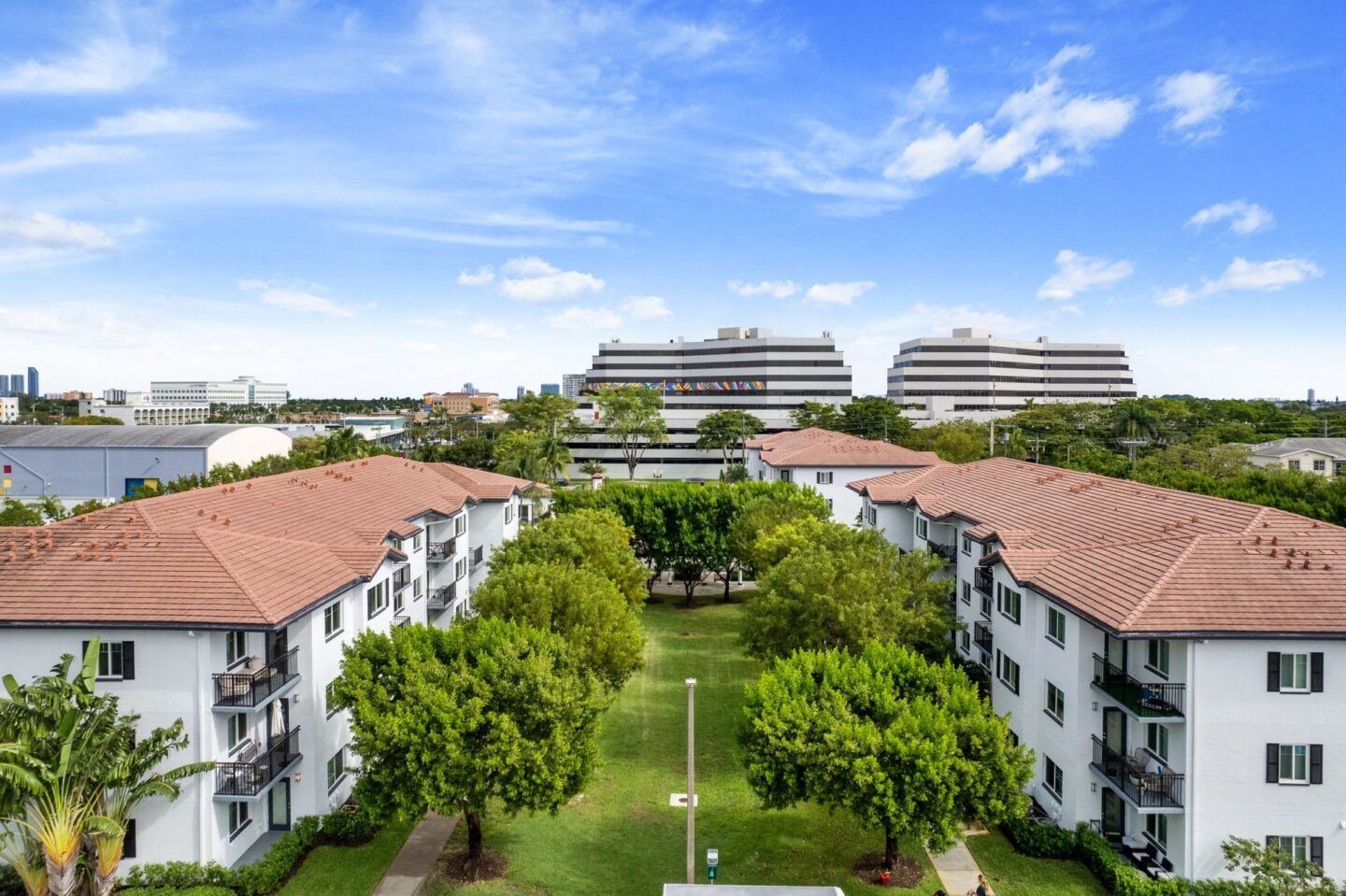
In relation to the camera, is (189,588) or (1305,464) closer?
(189,588)

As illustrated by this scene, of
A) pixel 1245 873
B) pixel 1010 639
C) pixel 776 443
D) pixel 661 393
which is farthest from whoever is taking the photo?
pixel 661 393

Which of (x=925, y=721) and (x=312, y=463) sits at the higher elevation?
(x=312, y=463)

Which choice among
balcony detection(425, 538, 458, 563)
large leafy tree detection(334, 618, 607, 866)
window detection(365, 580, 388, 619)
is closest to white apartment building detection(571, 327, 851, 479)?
balcony detection(425, 538, 458, 563)

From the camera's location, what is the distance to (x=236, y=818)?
28.2 m

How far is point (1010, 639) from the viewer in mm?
35406

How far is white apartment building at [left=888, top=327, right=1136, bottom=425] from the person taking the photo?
176875mm

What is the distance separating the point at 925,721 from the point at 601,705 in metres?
10.3

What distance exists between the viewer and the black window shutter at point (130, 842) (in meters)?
25.9

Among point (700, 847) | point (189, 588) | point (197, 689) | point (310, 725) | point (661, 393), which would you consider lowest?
point (700, 847)

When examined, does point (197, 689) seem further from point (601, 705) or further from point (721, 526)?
point (721, 526)

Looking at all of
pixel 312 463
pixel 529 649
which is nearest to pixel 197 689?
pixel 529 649

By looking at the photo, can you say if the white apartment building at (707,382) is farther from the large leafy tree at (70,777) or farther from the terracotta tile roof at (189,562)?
the large leafy tree at (70,777)

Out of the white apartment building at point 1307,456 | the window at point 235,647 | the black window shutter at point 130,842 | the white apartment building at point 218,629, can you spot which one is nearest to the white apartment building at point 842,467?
the white apartment building at point 218,629

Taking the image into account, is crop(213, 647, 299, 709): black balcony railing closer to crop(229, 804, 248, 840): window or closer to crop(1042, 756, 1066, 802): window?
crop(229, 804, 248, 840): window
